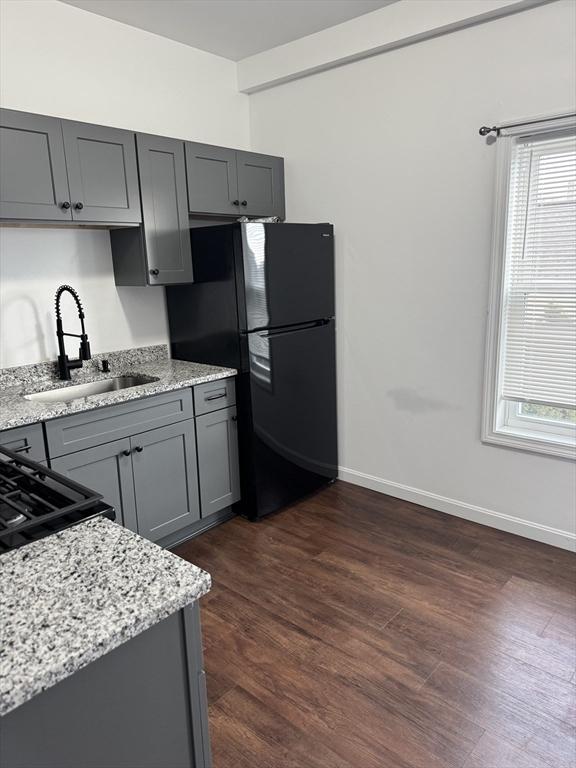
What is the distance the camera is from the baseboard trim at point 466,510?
2852mm

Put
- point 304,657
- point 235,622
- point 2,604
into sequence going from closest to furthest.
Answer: point 2,604 < point 304,657 < point 235,622

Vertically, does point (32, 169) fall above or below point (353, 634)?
above

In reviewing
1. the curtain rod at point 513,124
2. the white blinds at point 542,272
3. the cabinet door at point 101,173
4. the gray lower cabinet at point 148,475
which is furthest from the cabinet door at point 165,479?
the curtain rod at point 513,124

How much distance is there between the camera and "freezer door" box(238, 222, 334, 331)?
2.95 m

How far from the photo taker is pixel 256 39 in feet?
10.8

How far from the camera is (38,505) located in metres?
1.26

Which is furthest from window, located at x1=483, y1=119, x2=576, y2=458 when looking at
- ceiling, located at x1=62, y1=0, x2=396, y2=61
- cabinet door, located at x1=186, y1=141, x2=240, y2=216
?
cabinet door, located at x1=186, y1=141, x2=240, y2=216

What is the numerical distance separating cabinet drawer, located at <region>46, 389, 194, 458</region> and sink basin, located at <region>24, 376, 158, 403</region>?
0.24 metres

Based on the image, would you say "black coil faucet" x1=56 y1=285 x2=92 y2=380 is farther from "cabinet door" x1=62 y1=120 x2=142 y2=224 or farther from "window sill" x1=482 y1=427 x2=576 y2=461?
"window sill" x1=482 y1=427 x2=576 y2=461

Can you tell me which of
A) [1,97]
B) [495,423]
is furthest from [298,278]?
[1,97]

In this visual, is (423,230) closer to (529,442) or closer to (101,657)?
(529,442)

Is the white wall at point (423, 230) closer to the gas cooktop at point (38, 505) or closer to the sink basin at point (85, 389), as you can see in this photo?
the sink basin at point (85, 389)

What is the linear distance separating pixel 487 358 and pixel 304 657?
1.77 meters

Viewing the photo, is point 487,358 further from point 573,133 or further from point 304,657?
point 304,657
